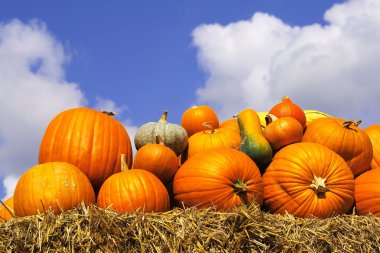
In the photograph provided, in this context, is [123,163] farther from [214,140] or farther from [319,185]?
[319,185]

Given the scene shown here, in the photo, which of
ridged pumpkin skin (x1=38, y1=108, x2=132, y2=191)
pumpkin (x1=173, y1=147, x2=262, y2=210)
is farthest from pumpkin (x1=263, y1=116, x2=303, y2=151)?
ridged pumpkin skin (x1=38, y1=108, x2=132, y2=191)

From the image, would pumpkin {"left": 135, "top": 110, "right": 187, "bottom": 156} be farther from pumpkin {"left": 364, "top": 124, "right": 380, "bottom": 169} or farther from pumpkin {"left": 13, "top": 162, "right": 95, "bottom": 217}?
pumpkin {"left": 364, "top": 124, "right": 380, "bottom": 169}

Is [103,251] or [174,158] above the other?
[174,158]

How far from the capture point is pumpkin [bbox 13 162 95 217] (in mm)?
3795

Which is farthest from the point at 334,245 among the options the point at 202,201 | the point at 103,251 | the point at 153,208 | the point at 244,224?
the point at 103,251

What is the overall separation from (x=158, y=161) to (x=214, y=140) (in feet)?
2.75

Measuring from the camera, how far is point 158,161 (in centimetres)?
426

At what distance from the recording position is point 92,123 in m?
4.58

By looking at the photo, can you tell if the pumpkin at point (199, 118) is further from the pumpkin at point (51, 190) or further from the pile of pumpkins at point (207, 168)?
the pumpkin at point (51, 190)

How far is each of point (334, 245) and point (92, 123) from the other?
241 cm

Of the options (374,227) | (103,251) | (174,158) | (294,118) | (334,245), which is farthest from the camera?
(294,118)

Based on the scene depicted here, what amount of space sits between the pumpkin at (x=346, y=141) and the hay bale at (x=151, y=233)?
4.70ft

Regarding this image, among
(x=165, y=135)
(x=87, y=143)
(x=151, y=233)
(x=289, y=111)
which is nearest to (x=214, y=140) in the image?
(x=165, y=135)

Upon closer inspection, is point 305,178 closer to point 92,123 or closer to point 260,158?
point 260,158
